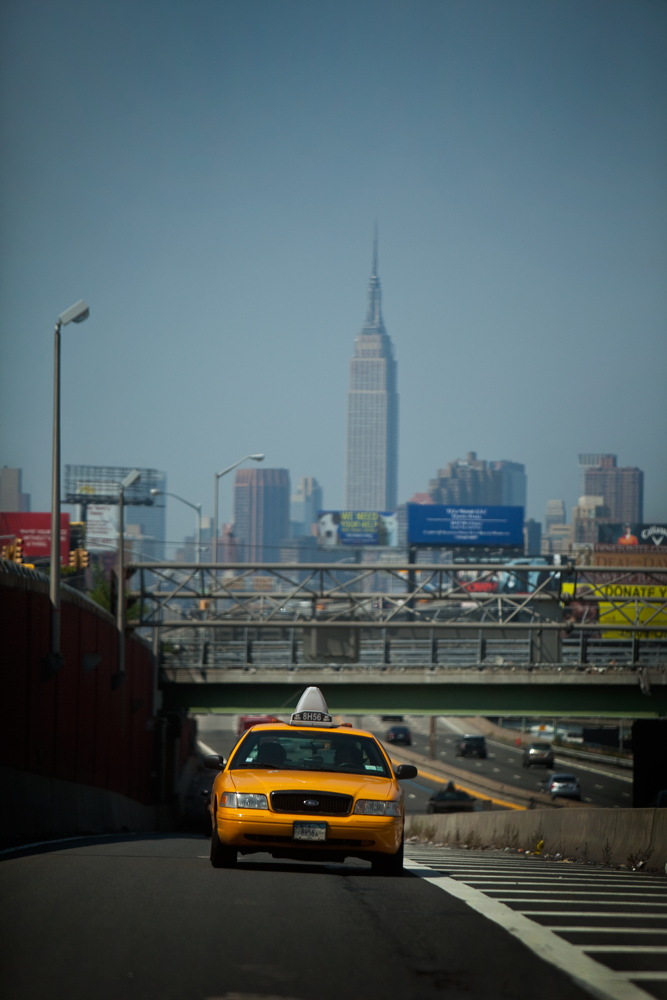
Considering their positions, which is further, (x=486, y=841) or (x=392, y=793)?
(x=486, y=841)

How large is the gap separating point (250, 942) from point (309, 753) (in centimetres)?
494

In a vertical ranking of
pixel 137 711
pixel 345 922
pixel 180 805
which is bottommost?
pixel 180 805

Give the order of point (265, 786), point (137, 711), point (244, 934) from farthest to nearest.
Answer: point (137, 711) → point (265, 786) → point (244, 934)

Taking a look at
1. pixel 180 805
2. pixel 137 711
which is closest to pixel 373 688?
pixel 137 711

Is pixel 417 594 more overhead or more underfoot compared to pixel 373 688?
more overhead

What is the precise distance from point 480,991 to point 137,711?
3451 centimetres

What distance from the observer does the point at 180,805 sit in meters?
53.2

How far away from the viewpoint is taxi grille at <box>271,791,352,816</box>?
10.7 m

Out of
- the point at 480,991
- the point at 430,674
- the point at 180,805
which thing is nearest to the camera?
the point at 480,991

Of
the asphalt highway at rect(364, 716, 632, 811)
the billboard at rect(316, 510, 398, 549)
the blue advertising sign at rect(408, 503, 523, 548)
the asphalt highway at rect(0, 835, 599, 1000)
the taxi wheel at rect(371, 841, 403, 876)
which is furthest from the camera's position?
the billboard at rect(316, 510, 398, 549)

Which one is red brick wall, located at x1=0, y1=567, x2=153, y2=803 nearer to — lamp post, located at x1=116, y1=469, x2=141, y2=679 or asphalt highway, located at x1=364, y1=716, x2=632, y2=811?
lamp post, located at x1=116, y1=469, x2=141, y2=679

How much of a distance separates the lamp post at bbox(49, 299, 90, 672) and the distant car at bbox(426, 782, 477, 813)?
105ft

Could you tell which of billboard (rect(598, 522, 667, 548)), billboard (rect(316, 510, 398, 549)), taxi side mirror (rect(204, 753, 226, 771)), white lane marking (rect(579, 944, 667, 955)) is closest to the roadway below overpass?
taxi side mirror (rect(204, 753, 226, 771))

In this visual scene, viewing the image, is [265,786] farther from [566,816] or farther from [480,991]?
[566,816]
